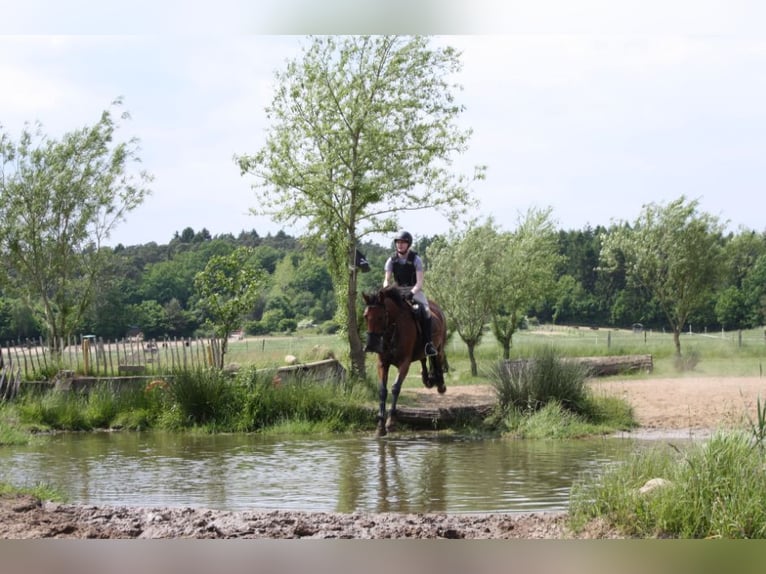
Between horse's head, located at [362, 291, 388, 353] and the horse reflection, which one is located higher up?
horse's head, located at [362, 291, 388, 353]

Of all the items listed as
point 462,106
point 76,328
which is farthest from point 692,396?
point 76,328

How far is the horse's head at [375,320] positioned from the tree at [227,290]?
484cm

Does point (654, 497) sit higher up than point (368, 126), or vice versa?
point (368, 126)

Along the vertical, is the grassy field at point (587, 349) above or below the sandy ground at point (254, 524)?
above

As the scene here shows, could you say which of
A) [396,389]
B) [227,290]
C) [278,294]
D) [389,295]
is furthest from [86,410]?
[389,295]

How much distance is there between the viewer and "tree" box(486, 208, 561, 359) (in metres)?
24.9

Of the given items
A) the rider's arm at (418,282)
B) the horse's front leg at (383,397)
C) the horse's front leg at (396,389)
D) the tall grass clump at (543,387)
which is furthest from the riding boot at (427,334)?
the tall grass clump at (543,387)

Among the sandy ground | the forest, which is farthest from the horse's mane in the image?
the sandy ground

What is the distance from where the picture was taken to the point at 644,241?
2608 cm

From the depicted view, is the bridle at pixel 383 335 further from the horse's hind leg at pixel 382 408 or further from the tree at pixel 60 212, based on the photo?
the tree at pixel 60 212

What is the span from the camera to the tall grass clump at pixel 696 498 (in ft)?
18.5

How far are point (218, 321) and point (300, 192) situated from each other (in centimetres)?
297

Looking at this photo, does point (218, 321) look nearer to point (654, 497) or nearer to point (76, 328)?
point (76, 328)

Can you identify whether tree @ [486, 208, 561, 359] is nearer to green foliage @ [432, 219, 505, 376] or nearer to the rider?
green foliage @ [432, 219, 505, 376]
